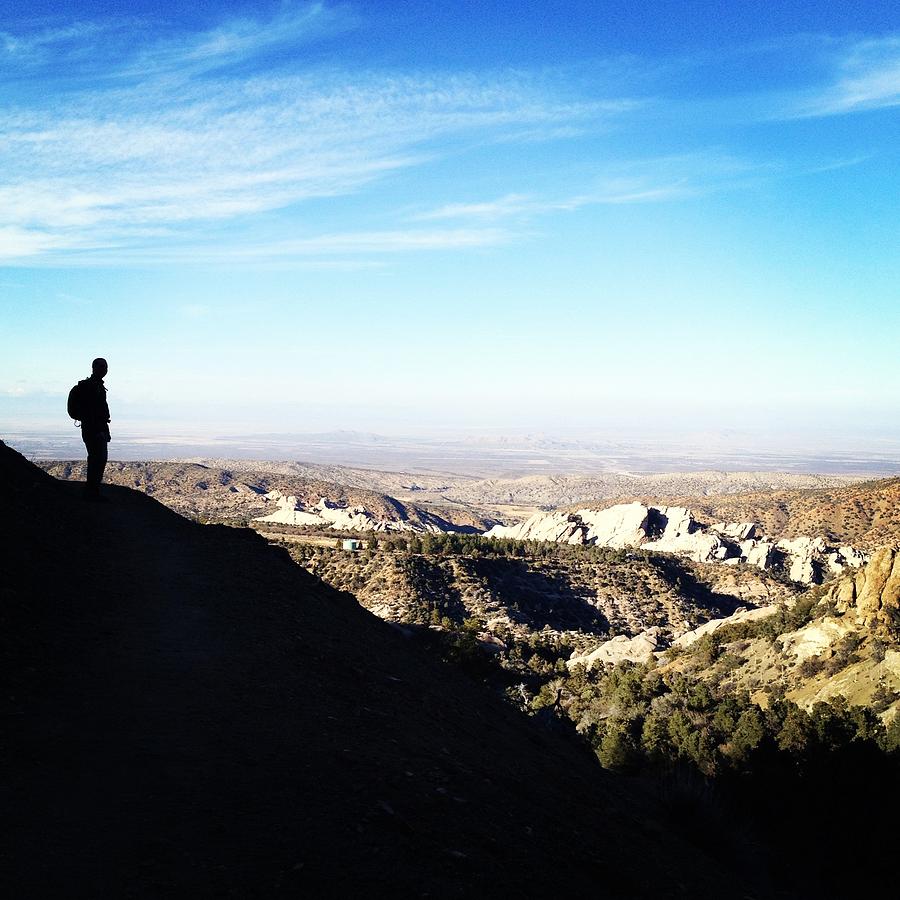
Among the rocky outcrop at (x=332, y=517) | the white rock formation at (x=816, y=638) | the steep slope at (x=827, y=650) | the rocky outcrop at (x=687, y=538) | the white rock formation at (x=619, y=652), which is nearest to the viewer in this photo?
the steep slope at (x=827, y=650)

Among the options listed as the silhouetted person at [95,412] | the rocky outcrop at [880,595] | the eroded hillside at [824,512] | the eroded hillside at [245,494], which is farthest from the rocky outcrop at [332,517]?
the silhouetted person at [95,412]

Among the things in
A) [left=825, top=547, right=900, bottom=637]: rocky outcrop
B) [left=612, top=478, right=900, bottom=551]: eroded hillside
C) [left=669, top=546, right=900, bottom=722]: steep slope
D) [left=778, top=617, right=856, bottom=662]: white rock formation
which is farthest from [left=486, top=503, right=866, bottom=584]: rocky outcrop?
[left=825, top=547, right=900, bottom=637]: rocky outcrop

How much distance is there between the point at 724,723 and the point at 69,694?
23263 millimetres

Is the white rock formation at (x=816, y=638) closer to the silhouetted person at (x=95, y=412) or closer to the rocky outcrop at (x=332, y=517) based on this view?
the silhouetted person at (x=95, y=412)

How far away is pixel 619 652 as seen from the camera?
44812 millimetres

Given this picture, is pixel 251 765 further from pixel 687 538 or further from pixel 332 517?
pixel 332 517

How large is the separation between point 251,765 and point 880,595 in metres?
35.0

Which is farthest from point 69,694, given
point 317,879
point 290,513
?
point 290,513

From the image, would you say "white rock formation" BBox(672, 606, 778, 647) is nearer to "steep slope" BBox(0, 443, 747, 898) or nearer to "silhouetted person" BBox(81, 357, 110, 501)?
"steep slope" BBox(0, 443, 747, 898)

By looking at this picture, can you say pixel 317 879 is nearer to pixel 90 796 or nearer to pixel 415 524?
pixel 90 796

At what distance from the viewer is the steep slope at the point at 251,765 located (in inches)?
196

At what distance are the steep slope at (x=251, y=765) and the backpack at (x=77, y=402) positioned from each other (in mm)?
2584

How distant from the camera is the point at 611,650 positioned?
4525cm

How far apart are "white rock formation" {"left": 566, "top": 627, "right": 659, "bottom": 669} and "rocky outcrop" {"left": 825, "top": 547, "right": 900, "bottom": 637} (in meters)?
13.2
